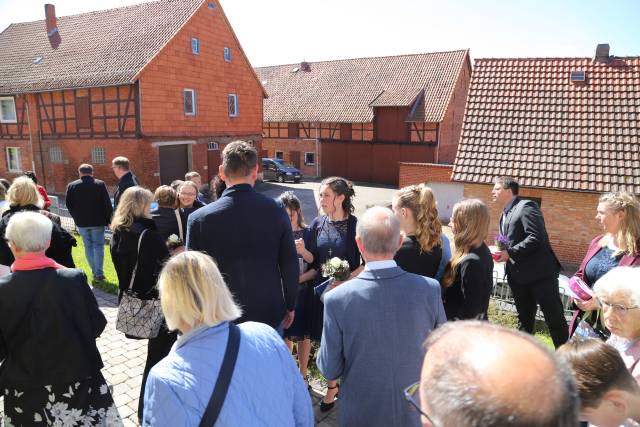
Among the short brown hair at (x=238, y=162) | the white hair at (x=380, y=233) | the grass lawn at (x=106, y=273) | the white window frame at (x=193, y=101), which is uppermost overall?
the white window frame at (x=193, y=101)

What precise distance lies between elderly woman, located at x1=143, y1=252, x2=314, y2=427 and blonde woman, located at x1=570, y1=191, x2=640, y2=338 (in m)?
2.84

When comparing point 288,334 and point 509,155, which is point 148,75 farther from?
point 288,334

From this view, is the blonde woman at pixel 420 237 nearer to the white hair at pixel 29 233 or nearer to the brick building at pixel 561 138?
the white hair at pixel 29 233

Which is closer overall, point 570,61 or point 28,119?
point 570,61

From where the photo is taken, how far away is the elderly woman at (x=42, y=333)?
2859 millimetres

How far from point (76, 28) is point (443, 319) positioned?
28.4m

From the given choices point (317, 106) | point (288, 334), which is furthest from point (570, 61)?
point (317, 106)

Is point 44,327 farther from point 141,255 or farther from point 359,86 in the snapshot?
point 359,86

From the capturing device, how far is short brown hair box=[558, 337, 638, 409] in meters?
1.92

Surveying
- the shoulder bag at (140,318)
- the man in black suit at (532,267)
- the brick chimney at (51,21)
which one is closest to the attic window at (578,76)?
the man in black suit at (532,267)

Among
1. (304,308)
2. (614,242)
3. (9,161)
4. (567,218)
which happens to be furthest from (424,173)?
(9,161)

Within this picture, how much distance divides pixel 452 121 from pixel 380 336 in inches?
1129

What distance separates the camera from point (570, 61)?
14109 mm

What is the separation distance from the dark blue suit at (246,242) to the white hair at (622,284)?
2128mm
